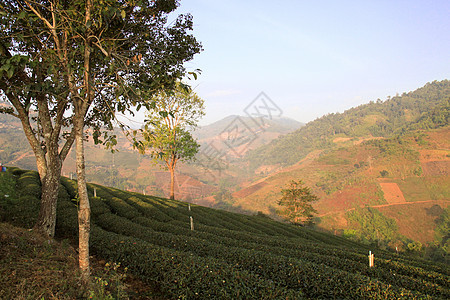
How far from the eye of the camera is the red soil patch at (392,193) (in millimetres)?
105812

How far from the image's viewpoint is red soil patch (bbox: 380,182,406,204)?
106 metres

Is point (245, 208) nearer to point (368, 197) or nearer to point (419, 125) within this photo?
point (368, 197)

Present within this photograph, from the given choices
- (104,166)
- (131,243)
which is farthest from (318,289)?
(104,166)

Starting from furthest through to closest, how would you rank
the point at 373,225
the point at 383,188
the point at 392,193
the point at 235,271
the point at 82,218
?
the point at 383,188 → the point at 392,193 → the point at 373,225 → the point at 235,271 → the point at 82,218

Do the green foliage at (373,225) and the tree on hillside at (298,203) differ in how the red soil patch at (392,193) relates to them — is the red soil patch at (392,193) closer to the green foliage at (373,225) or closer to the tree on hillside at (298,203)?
the green foliage at (373,225)

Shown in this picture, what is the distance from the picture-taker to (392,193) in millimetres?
110812

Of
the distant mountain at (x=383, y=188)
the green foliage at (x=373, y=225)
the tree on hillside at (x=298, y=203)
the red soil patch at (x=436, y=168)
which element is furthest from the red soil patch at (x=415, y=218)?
the tree on hillside at (x=298, y=203)

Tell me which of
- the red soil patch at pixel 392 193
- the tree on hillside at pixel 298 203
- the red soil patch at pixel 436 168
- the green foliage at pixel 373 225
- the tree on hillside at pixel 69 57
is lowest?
the green foliage at pixel 373 225

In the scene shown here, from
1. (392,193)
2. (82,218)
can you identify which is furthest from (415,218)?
(82,218)

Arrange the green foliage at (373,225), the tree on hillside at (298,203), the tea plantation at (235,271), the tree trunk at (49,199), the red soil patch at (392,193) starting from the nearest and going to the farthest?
1. the tea plantation at (235,271)
2. the tree trunk at (49,199)
3. the tree on hillside at (298,203)
4. the green foliage at (373,225)
5. the red soil patch at (392,193)

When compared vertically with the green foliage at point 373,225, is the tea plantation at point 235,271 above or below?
above

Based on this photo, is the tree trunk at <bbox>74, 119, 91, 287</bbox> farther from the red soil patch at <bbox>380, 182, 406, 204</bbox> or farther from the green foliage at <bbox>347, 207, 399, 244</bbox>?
the red soil patch at <bbox>380, 182, 406, 204</bbox>

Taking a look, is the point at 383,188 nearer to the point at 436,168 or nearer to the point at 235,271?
the point at 436,168

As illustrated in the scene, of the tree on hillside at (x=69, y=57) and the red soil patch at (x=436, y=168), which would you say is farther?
the red soil patch at (x=436, y=168)
